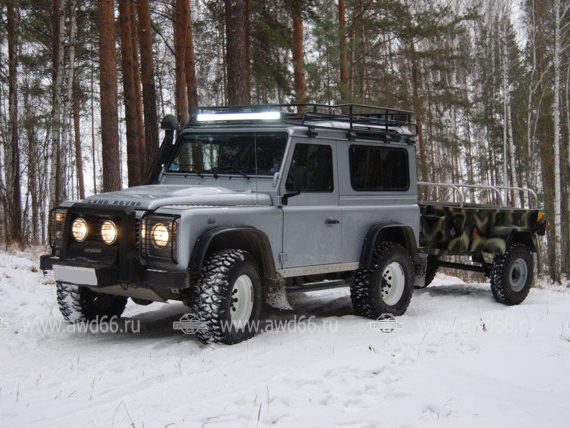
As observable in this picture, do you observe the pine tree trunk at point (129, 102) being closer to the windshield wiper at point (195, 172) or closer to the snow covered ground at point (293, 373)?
the snow covered ground at point (293, 373)

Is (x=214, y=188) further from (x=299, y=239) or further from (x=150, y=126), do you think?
(x=150, y=126)

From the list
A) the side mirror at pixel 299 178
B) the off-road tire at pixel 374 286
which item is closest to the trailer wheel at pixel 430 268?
the off-road tire at pixel 374 286

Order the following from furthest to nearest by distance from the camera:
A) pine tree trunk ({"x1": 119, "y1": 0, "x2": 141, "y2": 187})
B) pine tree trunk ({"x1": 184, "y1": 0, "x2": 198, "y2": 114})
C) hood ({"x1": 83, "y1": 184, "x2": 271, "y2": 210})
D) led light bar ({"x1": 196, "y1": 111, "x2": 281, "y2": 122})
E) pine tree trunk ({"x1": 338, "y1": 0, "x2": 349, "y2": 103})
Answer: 1. pine tree trunk ({"x1": 184, "y1": 0, "x2": 198, "y2": 114})
2. pine tree trunk ({"x1": 338, "y1": 0, "x2": 349, "y2": 103})
3. pine tree trunk ({"x1": 119, "y1": 0, "x2": 141, "y2": 187})
4. led light bar ({"x1": 196, "y1": 111, "x2": 281, "y2": 122})
5. hood ({"x1": 83, "y1": 184, "x2": 271, "y2": 210})

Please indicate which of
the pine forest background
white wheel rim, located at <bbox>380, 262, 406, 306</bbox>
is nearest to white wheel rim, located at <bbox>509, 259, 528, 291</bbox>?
white wheel rim, located at <bbox>380, 262, 406, 306</bbox>

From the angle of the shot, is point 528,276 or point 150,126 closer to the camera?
point 528,276

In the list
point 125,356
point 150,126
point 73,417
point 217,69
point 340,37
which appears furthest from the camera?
point 217,69

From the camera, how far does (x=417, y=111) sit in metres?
21.2

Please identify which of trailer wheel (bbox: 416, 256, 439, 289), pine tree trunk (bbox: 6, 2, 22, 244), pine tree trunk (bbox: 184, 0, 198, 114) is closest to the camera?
trailer wheel (bbox: 416, 256, 439, 289)

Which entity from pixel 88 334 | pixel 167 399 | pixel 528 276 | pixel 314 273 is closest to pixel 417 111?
pixel 528 276

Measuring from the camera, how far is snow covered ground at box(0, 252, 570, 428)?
3.90 meters

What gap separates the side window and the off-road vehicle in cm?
1

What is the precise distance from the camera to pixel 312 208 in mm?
6586

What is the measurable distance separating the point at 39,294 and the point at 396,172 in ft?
16.0

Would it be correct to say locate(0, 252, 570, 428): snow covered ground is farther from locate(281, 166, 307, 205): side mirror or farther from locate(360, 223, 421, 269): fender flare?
locate(281, 166, 307, 205): side mirror
